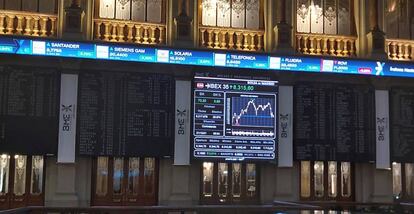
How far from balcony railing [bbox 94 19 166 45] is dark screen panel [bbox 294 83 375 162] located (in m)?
4.55

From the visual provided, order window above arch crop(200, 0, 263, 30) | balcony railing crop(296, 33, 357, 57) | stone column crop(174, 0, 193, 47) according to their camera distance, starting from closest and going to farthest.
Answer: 1. stone column crop(174, 0, 193, 47)
2. window above arch crop(200, 0, 263, 30)
3. balcony railing crop(296, 33, 357, 57)

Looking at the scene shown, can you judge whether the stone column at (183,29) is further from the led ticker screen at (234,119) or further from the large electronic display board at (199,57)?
the led ticker screen at (234,119)

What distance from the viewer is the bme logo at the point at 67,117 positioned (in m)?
16.7

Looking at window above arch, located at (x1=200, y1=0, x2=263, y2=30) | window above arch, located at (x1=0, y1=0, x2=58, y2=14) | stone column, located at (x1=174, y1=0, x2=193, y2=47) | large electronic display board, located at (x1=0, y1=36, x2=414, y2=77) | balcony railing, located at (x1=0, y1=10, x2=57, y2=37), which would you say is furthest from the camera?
window above arch, located at (x1=200, y1=0, x2=263, y2=30)

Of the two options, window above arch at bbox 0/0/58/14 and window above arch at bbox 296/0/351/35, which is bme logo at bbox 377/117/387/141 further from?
window above arch at bbox 0/0/58/14

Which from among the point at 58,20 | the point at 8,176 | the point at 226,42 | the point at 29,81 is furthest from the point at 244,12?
the point at 8,176

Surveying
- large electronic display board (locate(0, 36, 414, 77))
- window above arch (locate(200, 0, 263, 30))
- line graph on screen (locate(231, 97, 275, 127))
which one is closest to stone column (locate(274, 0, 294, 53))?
large electronic display board (locate(0, 36, 414, 77))

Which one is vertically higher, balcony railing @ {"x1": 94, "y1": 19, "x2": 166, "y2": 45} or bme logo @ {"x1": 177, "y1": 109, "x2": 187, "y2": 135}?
balcony railing @ {"x1": 94, "y1": 19, "x2": 166, "y2": 45}

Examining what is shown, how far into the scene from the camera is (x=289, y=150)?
18188 mm

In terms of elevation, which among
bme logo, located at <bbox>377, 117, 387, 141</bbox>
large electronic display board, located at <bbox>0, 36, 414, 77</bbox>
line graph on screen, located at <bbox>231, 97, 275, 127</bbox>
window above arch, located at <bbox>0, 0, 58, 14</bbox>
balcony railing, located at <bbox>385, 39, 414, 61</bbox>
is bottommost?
bme logo, located at <bbox>377, 117, 387, 141</bbox>

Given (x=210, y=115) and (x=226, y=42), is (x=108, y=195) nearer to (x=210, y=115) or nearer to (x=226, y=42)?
(x=210, y=115)

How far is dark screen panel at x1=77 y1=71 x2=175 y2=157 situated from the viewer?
16.9 metres

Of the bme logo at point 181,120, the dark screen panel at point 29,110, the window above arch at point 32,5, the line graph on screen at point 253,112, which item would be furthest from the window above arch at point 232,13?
the dark screen panel at point 29,110

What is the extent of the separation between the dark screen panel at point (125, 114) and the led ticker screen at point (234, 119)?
2.84 feet
